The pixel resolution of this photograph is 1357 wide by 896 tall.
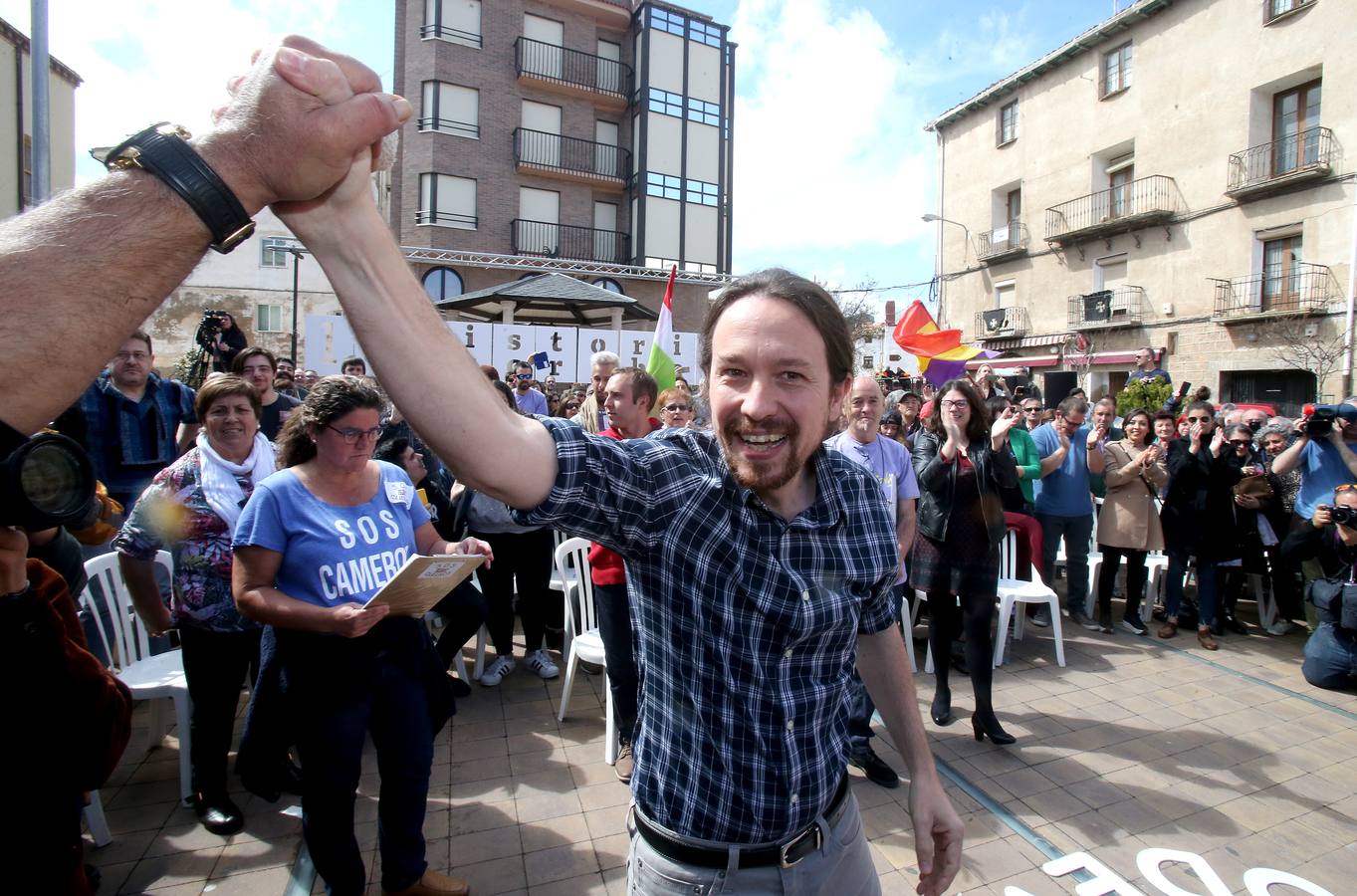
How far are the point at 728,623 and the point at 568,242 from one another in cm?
2369

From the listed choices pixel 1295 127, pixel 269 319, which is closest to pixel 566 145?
pixel 269 319

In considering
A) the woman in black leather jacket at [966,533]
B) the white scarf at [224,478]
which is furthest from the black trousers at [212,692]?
the woman in black leather jacket at [966,533]

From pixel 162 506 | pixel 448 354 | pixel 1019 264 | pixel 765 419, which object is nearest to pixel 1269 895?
pixel 765 419

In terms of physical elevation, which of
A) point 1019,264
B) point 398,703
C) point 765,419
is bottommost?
point 398,703

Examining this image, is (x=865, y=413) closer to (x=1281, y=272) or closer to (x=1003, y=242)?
(x=1281, y=272)

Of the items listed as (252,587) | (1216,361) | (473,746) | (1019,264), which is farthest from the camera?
(1019,264)

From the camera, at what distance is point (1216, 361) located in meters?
19.4

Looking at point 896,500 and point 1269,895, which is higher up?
point 896,500

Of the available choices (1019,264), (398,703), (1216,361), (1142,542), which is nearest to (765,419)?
(398,703)

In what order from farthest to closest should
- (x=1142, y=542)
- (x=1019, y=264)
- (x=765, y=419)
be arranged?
(x=1019, y=264) < (x=1142, y=542) < (x=765, y=419)

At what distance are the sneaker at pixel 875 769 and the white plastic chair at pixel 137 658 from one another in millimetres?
3288

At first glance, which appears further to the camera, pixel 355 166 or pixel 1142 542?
pixel 1142 542

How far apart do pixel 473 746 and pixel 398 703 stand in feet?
5.27

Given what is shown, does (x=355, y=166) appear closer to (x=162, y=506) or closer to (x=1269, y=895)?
(x=162, y=506)
